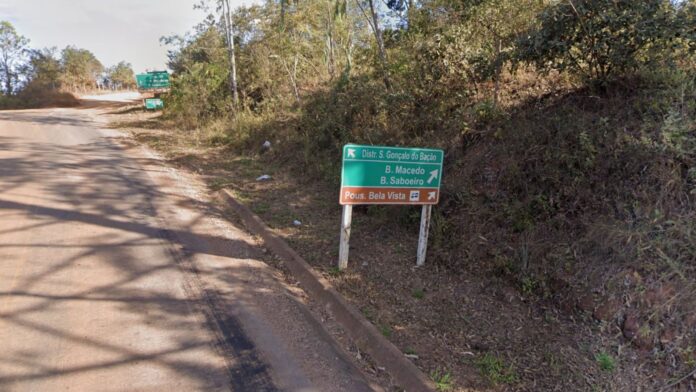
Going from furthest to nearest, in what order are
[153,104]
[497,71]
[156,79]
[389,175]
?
[156,79]
[153,104]
[497,71]
[389,175]

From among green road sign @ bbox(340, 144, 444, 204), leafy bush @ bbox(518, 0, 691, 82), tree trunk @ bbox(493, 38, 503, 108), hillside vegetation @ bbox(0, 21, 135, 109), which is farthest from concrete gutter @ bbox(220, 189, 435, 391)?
hillside vegetation @ bbox(0, 21, 135, 109)

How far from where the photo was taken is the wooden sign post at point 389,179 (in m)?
4.37

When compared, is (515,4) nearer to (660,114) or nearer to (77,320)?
(660,114)

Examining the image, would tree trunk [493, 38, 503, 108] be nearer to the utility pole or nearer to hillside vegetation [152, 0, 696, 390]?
hillside vegetation [152, 0, 696, 390]

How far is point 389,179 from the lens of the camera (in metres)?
4.54

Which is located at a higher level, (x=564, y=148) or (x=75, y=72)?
(x=75, y=72)

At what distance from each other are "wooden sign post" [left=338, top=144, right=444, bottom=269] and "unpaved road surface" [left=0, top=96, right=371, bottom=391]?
1220 mm

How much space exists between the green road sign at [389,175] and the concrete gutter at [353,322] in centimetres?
96

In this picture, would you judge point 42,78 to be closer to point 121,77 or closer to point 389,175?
point 121,77

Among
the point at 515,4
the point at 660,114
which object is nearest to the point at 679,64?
the point at 660,114

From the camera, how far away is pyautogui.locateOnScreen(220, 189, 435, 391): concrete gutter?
3.14 metres

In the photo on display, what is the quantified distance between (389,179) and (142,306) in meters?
2.67

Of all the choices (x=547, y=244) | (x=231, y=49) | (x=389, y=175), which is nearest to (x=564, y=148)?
(x=547, y=244)

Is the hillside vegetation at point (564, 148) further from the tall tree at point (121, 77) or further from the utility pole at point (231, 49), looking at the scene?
the tall tree at point (121, 77)
